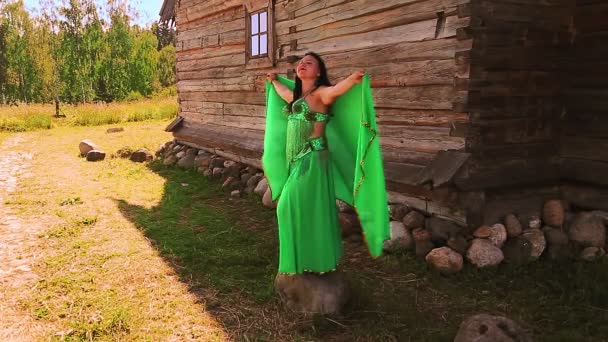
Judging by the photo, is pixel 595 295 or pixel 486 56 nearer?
pixel 595 295

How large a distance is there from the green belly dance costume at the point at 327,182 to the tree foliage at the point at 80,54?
3344 centimetres

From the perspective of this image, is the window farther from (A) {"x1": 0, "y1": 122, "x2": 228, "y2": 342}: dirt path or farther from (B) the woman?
(B) the woman

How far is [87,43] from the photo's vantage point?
35.7 m

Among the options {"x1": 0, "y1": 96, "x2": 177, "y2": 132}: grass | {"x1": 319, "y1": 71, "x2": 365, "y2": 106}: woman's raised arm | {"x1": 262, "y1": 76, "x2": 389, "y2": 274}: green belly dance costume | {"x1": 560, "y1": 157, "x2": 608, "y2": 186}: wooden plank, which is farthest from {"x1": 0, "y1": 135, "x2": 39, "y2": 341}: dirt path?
{"x1": 0, "y1": 96, "x2": 177, "y2": 132}: grass

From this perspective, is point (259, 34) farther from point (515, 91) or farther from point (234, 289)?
point (234, 289)

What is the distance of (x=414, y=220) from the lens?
514cm

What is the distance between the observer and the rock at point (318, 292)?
3.64 meters

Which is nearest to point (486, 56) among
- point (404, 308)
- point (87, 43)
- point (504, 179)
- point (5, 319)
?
point (504, 179)

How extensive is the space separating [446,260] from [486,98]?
1588 mm

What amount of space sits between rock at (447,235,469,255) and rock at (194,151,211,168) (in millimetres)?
5979

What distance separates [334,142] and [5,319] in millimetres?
2838

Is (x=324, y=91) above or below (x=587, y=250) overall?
above

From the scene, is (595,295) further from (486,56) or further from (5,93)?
(5,93)

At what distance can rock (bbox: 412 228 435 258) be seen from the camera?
4809 millimetres
